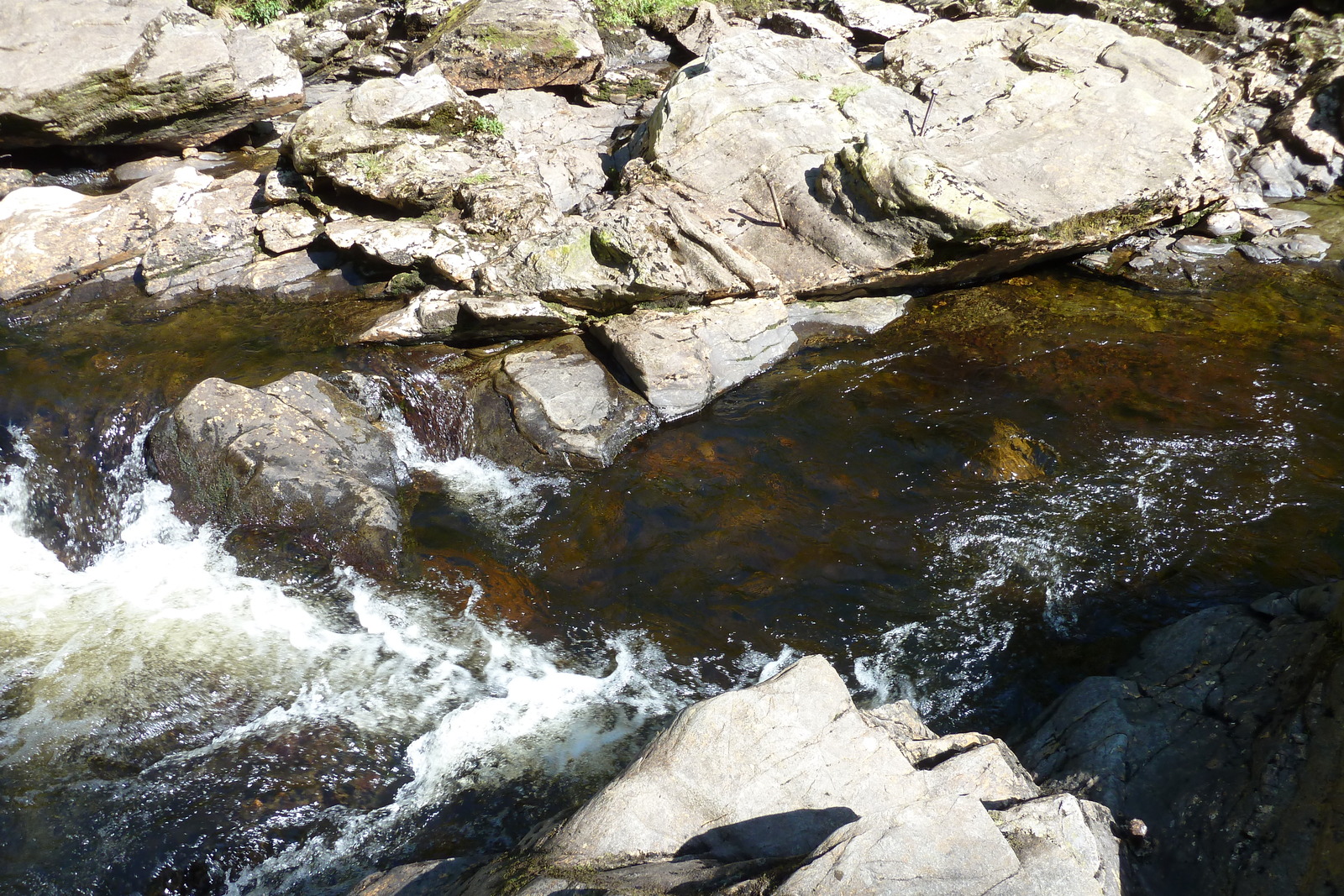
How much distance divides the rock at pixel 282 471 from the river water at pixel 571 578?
9.6 inches

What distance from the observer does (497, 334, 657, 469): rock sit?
290 inches

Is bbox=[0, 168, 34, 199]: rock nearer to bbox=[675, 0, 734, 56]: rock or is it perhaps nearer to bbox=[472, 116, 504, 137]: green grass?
bbox=[472, 116, 504, 137]: green grass

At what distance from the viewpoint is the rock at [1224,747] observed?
326 centimetres

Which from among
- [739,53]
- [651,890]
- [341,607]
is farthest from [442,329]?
[651,890]

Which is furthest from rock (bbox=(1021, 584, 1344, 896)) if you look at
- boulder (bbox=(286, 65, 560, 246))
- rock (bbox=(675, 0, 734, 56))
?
rock (bbox=(675, 0, 734, 56))

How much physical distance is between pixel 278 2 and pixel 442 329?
1061 cm

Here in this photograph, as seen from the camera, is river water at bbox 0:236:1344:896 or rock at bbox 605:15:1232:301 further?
rock at bbox 605:15:1232:301

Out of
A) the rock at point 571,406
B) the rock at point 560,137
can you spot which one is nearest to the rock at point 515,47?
the rock at point 560,137

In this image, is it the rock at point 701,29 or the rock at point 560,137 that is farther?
the rock at point 701,29

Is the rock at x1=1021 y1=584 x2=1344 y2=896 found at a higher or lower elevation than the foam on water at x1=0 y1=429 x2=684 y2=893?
higher

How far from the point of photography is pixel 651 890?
2.82m

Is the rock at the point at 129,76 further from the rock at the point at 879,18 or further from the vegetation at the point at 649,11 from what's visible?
the rock at the point at 879,18

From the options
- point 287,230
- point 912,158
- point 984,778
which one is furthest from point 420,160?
point 984,778

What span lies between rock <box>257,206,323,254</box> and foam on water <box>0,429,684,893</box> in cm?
461
